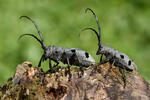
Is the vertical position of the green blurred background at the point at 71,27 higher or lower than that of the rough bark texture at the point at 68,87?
higher

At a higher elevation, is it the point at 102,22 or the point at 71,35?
the point at 102,22

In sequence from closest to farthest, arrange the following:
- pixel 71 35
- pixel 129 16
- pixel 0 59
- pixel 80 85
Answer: pixel 80 85 < pixel 0 59 < pixel 71 35 < pixel 129 16

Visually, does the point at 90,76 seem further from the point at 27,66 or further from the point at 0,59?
the point at 0,59

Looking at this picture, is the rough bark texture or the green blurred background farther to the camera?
the green blurred background

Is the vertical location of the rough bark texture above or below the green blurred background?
below

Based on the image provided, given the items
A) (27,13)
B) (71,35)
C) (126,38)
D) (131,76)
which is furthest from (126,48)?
(131,76)

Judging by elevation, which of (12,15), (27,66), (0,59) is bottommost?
(27,66)
